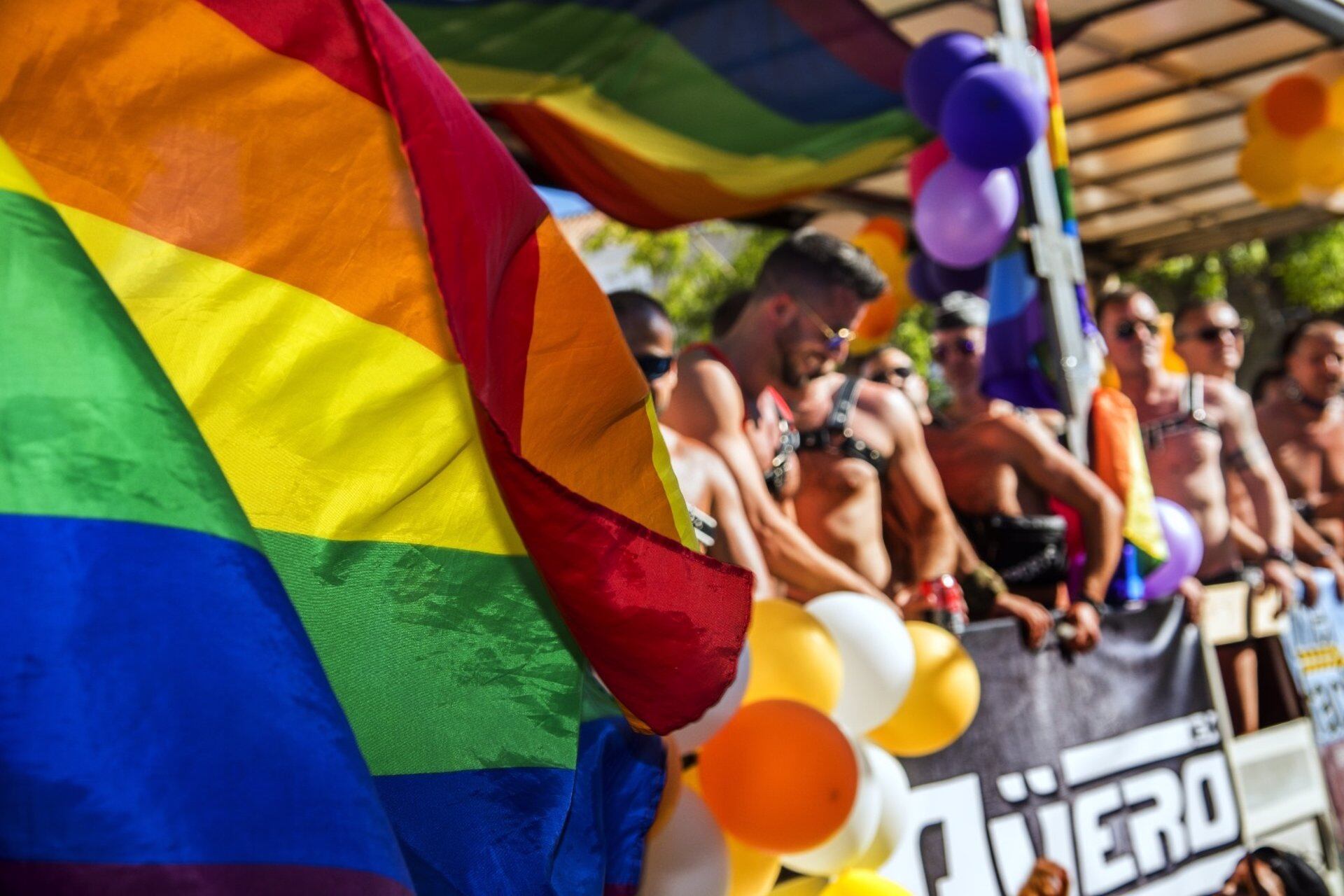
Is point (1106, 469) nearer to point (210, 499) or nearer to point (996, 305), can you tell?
point (996, 305)

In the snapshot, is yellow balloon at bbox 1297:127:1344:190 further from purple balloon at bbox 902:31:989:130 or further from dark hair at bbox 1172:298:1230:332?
purple balloon at bbox 902:31:989:130

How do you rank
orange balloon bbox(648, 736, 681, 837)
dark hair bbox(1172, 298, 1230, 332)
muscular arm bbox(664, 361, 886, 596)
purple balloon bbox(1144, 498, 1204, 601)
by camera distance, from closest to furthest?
orange balloon bbox(648, 736, 681, 837) < muscular arm bbox(664, 361, 886, 596) < purple balloon bbox(1144, 498, 1204, 601) < dark hair bbox(1172, 298, 1230, 332)

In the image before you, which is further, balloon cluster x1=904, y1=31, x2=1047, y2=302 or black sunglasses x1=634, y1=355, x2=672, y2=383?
balloon cluster x1=904, y1=31, x2=1047, y2=302

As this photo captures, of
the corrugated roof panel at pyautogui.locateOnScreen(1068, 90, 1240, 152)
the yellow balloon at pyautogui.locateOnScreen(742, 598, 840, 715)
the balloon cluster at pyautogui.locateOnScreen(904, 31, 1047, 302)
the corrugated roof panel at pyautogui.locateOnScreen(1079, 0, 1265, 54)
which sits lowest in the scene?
the yellow balloon at pyautogui.locateOnScreen(742, 598, 840, 715)

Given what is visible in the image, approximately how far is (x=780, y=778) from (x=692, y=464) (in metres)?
0.87

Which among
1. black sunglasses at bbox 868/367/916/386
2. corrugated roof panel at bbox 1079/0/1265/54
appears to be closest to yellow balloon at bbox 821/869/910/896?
black sunglasses at bbox 868/367/916/386

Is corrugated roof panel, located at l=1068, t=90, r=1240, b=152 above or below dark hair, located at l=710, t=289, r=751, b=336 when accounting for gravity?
above

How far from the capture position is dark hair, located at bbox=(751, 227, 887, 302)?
3.86 m

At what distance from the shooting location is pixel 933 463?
4812 mm

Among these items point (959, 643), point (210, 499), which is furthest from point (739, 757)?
point (210, 499)

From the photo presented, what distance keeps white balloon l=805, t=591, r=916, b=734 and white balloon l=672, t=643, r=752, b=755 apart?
364 millimetres

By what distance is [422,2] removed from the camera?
4.54 meters

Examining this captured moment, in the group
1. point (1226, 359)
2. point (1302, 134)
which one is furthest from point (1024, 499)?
point (1302, 134)

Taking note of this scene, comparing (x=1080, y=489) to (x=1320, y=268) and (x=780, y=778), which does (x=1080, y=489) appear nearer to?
(x=780, y=778)
